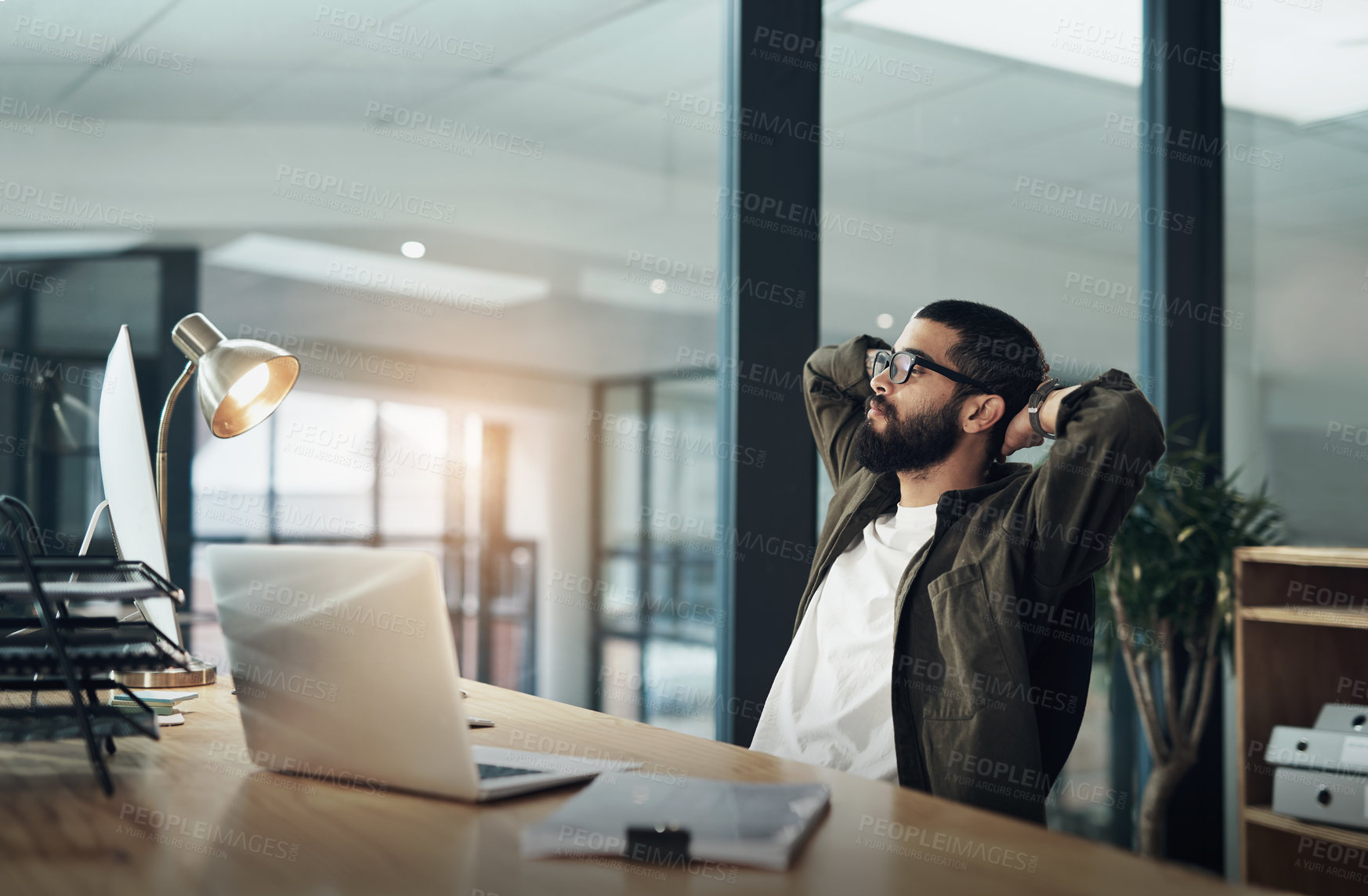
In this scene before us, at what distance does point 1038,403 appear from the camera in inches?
69.7

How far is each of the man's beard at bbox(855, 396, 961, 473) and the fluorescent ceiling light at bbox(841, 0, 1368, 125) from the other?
1.54 m

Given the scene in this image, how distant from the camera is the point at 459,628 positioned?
2.43m

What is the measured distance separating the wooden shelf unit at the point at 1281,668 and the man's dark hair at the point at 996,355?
120cm

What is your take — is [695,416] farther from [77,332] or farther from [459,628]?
[77,332]

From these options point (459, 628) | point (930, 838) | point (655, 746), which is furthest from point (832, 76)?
point (930, 838)

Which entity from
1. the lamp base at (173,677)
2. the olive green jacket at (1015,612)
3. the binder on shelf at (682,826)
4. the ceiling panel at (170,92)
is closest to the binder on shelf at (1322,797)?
the olive green jacket at (1015,612)

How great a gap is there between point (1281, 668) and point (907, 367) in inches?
61.1

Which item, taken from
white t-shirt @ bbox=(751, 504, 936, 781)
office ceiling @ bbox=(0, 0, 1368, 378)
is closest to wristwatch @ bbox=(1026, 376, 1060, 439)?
white t-shirt @ bbox=(751, 504, 936, 781)

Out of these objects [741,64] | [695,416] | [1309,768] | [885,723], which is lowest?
[1309,768]

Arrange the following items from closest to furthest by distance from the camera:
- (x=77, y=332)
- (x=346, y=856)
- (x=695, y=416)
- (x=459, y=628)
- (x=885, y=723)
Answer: (x=346, y=856) → (x=885, y=723) → (x=77, y=332) → (x=459, y=628) → (x=695, y=416)

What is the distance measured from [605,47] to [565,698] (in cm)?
157

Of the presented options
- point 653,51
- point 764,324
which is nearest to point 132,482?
point 764,324

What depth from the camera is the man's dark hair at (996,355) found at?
1850 mm

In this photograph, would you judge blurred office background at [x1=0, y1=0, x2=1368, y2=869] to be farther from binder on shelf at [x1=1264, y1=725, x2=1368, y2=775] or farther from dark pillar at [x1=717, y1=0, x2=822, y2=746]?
binder on shelf at [x1=1264, y1=725, x2=1368, y2=775]
